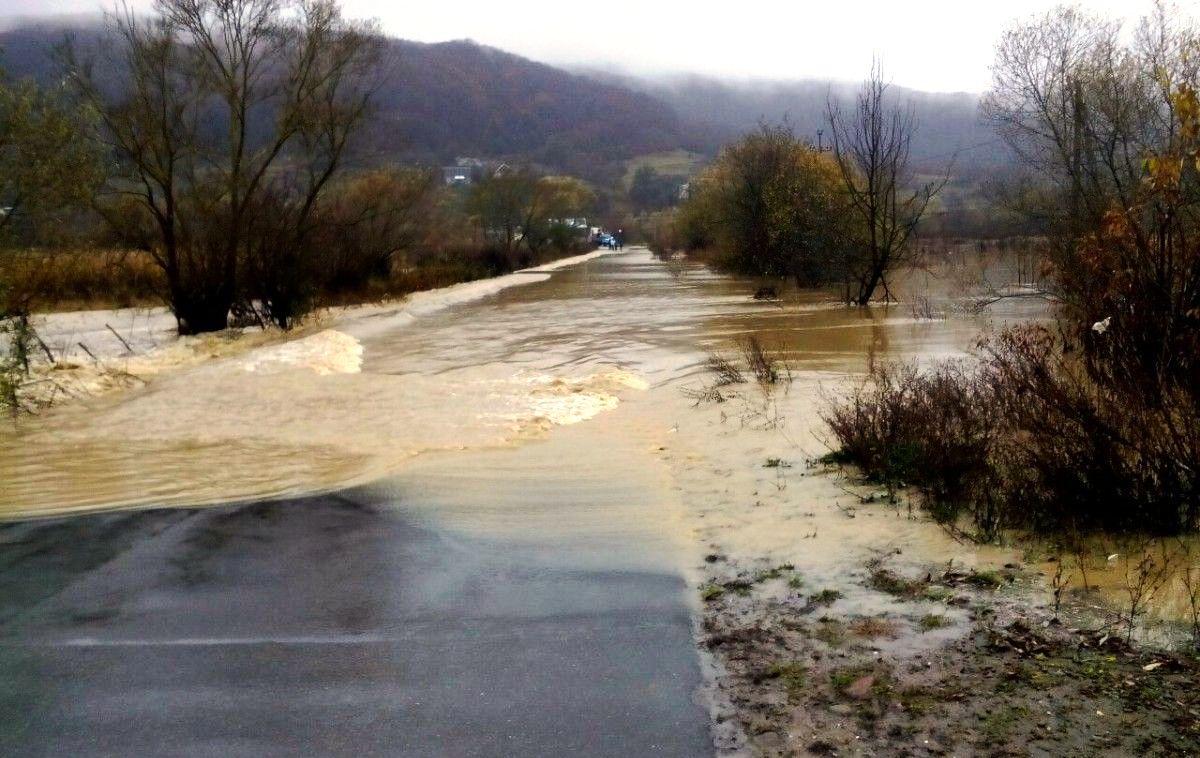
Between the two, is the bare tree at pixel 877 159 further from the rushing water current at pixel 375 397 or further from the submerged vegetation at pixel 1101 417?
the submerged vegetation at pixel 1101 417

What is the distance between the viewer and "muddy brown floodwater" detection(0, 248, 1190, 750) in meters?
7.10

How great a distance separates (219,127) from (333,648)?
2636 centimetres

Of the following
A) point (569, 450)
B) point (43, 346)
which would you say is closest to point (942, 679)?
point (569, 450)

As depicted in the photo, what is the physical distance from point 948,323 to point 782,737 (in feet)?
75.5

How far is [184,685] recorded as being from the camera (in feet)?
17.4

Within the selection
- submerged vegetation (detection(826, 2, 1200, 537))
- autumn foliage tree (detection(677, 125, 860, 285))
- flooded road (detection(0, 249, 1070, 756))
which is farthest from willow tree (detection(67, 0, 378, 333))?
submerged vegetation (detection(826, 2, 1200, 537))

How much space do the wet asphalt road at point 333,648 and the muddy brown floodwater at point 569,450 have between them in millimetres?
442

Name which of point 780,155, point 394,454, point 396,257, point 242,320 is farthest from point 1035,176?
point 396,257

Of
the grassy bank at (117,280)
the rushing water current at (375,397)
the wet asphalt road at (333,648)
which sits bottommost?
the wet asphalt road at (333,648)

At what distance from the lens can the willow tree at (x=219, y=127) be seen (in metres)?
26.4

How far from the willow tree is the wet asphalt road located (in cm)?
2045

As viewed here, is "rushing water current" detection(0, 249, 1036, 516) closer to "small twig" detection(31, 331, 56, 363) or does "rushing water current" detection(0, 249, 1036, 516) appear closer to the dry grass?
"small twig" detection(31, 331, 56, 363)

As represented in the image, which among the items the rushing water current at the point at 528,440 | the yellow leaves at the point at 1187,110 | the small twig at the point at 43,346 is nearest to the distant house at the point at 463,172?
the rushing water current at the point at 528,440

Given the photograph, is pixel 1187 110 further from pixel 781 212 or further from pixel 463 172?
pixel 463 172
